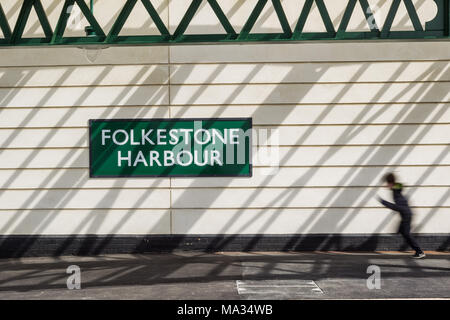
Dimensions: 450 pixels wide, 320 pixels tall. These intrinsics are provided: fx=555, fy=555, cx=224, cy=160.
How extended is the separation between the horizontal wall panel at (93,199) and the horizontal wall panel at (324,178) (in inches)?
21.4

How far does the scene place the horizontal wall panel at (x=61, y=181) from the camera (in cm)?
1209

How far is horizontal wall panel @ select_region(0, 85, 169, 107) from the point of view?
1202cm

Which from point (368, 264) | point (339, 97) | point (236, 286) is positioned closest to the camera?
point (236, 286)

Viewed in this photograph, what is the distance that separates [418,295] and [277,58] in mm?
5802

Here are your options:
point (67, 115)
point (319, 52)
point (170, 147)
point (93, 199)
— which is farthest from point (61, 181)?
point (319, 52)

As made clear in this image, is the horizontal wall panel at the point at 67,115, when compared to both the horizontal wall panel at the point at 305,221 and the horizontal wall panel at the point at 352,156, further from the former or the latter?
the horizontal wall panel at the point at 352,156

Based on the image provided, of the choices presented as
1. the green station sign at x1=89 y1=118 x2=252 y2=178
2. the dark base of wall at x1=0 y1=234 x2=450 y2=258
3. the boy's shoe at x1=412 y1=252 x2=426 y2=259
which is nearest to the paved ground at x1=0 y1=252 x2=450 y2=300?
the boy's shoe at x1=412 y1=252 x2=426 y2=259

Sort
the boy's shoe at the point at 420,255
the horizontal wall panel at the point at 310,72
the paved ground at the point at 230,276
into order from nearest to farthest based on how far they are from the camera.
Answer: the paved ground at the point at 230,276 → the boy's shoe at the point at 420,255 → the horizontal wall panel at the point at 310,72

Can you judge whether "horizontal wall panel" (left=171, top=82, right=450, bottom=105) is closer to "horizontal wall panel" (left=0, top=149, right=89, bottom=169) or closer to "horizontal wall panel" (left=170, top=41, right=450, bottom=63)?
"horizontal wall panel" (left=170, top=41, right=450, bottom=63)

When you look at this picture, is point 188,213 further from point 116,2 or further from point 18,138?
point 116,2

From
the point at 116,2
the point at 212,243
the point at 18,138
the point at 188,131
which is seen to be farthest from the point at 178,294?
the point at 116,2

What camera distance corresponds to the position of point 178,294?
8.73 m

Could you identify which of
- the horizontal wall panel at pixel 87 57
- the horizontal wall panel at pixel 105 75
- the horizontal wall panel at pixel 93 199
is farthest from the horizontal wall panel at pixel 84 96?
the horizontal wall panel at pixel 93 199

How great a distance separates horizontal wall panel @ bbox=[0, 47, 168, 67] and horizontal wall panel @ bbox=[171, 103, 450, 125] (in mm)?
1233
